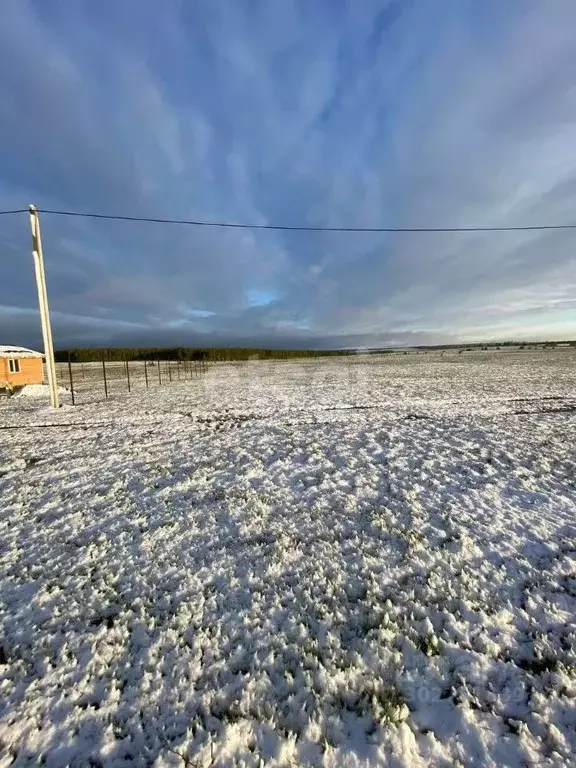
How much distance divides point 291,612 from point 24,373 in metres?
35.9

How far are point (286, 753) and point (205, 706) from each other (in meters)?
0.67

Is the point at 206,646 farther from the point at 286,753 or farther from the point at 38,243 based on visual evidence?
the point at 38,243

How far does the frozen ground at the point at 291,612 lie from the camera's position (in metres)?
2.42

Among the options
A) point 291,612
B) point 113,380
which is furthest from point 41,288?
point 113,380

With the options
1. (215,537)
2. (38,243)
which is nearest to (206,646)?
(215,537)

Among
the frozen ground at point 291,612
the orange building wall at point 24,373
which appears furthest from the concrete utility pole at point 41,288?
the orange building wall at point 24,373

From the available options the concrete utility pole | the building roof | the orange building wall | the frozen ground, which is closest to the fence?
the concrete utility pole

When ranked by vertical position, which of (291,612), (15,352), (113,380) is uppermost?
(15,352)

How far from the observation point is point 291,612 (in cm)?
352

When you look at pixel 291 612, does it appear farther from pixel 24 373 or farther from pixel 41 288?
pixel 24 373

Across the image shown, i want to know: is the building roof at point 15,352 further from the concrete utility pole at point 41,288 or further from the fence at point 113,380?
the concrete utility pole at point 41,288

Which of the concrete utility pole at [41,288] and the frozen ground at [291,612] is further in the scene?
the concrete utility pole at [41,288]

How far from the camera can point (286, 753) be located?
2.30m

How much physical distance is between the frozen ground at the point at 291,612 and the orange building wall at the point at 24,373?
26935 mm
